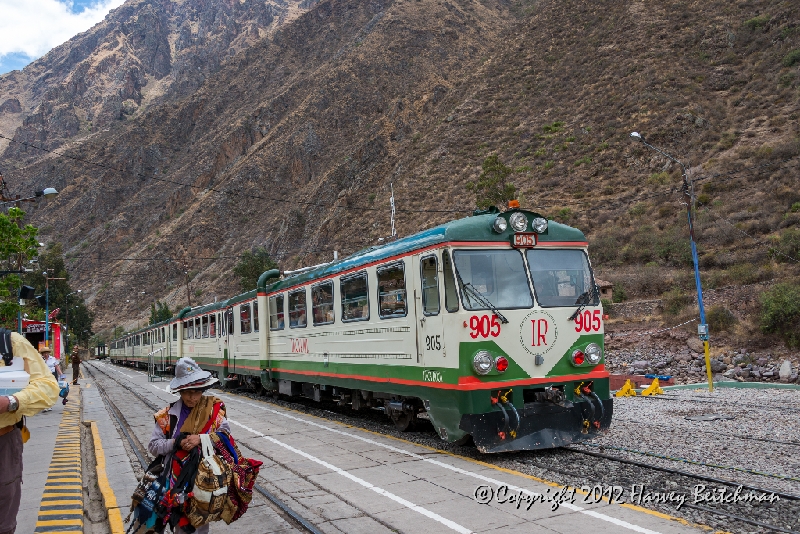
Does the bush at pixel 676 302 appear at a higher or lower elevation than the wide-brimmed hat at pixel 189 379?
higher

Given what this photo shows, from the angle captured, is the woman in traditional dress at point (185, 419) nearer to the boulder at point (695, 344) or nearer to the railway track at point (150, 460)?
the railway track at point (150, 460)

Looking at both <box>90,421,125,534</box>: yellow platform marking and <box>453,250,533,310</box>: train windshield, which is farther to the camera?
<box>453,250,533,310</box>: train windshield

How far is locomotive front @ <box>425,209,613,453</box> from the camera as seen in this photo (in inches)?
335

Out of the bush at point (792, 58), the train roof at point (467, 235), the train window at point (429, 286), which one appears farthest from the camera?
the bush at point (792, 58)

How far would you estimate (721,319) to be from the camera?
74.9ft

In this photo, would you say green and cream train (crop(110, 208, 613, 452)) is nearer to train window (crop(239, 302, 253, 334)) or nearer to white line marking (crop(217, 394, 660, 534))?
white line marking (crop(217, 394, 660, 534))

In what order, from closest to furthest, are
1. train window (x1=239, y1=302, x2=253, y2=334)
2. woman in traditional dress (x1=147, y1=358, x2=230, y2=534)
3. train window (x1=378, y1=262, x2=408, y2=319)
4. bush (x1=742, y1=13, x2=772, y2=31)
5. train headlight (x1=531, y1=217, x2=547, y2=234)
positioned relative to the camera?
woman in traditional dress (x1=147, y1=358, x2=230, y2=534) < train headlight (x1=531, y1=217, x2=547, y2=234) < train window (x1=378, y1=262, x2=408, y2=319) < train window (x1=239, y1=302, x2=253, y2=334) < bush (x1=742, y1=13, x2=772, y2=31)

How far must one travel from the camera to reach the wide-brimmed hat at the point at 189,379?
4.51m

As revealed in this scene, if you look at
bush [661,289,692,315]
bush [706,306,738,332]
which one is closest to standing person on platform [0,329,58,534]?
bush [706,306,738,332]

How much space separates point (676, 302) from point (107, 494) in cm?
2286

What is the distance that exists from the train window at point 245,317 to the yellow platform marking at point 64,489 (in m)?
6.52

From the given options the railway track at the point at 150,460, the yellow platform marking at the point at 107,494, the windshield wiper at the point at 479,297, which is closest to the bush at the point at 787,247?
the windshield wiper at the point at 479,297

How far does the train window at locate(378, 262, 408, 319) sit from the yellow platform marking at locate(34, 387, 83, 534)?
495 cm

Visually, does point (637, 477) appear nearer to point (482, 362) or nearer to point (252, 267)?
point (482, 362)
